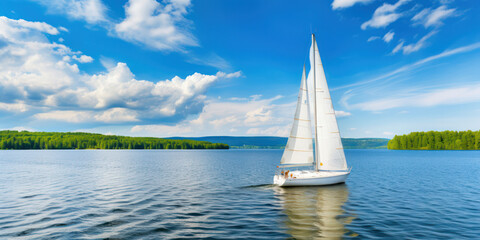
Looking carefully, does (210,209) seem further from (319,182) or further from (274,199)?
(319,182)

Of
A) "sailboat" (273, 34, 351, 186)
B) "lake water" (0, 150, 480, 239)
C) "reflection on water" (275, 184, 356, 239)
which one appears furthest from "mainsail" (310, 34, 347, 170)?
"lake water" (0, 150, 480, 239)

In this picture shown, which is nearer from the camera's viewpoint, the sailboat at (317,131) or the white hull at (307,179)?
the white hull at (307,179)

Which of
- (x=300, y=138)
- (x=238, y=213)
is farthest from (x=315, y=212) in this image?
(x=300, y=138)

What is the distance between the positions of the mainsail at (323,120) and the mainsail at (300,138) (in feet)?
3.76

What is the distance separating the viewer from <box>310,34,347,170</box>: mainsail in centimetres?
3369

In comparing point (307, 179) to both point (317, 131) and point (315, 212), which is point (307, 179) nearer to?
point (317, 131)

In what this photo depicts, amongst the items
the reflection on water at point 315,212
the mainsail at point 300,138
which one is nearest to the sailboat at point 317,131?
the mainsail at point 300,138

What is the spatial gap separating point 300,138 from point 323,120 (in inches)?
156

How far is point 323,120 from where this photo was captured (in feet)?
111

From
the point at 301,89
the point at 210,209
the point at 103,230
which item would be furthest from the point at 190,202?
the point at 301,89

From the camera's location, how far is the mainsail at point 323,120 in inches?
1326

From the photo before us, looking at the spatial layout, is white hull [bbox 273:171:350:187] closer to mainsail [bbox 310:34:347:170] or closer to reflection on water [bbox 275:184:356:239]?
reflection on water [bbox 275:184:356:239]

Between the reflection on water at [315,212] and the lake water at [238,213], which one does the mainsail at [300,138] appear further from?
the lake water at [238,213]

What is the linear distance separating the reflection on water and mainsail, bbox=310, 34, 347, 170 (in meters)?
3.93
